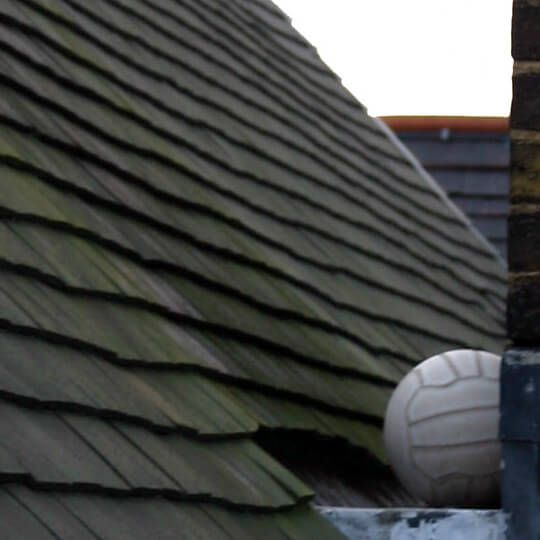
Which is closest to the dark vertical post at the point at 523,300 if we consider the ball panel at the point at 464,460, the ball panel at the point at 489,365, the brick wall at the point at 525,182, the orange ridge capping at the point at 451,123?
the brick wall at the point at 525,182

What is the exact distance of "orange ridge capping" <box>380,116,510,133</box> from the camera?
1578 centimetres

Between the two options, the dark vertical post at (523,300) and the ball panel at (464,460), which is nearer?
the dark vertical post at (523,300)

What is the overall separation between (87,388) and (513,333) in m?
1.23

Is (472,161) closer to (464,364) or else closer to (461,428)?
(464,364)

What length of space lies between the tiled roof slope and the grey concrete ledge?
5.8 inches

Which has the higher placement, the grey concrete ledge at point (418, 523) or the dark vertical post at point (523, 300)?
the dark vertical post at point (523, 300)

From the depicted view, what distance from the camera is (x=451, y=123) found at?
1602 centimetres

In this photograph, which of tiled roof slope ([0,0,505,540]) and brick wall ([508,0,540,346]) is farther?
brick wall ([508,0,540,346])

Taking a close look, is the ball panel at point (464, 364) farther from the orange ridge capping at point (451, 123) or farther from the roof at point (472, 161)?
the orange ridge capping at point (451, 123)

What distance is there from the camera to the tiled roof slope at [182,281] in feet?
11.9

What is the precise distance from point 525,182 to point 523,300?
13.0 inches

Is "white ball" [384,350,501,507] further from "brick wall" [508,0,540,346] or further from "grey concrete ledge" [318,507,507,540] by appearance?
"brick wall" [508,0,540,346]

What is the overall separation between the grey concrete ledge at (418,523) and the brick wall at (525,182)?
48 centimetres

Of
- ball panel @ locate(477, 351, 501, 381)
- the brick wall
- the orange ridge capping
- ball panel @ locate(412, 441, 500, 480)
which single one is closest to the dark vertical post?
the brick wall
